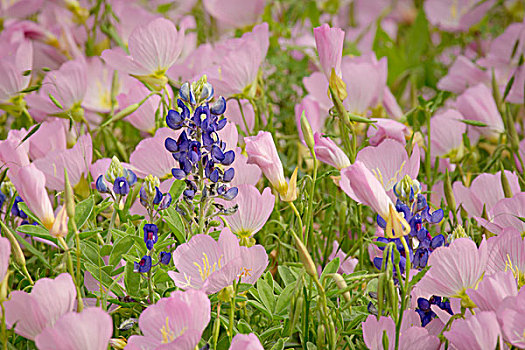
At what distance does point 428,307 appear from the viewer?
62cm

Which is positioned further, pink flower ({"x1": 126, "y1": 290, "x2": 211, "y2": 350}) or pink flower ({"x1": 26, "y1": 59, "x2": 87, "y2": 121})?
pink flower ({"x1": 26, "y1": 59, "x2": 87, "y2": 121})

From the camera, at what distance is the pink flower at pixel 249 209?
A: 664mm

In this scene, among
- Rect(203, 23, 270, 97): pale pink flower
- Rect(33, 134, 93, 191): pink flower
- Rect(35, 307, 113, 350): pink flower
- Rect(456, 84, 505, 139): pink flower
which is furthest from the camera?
Rect(456, 84, 505, 139): pink flower

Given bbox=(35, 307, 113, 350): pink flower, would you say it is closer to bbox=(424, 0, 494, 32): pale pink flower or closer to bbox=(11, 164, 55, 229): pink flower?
bbox=(11, 164, 55, 229): pink flower

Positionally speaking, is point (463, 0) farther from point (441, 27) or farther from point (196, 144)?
point (196, 144)

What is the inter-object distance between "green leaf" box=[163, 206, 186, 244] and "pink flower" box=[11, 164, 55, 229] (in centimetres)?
11

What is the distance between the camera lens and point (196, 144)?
0.61 m

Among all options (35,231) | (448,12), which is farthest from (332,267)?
(448,12)

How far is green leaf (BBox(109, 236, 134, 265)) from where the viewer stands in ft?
1.99

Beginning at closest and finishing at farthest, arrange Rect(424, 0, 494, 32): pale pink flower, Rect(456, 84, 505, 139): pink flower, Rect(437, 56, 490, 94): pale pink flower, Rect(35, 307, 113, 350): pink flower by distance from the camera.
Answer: Rect(35, 307, 113, 350): pink flower, Rect(456, 84, 505, 139): pink flower, Rect(437, 56, 490, 94): pale pink flower, Rect(424, 0, 494, 32): pale pink flower

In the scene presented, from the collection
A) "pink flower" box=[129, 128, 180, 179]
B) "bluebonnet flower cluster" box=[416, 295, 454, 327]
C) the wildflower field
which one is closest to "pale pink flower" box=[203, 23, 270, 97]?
the wildflower field

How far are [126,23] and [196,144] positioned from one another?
0.78 m

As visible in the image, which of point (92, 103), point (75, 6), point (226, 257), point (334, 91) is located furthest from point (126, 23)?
point (226, 257)

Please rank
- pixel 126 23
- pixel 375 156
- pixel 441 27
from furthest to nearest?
pixel 441 27 < pixel 126 23 < pixel 375 156
